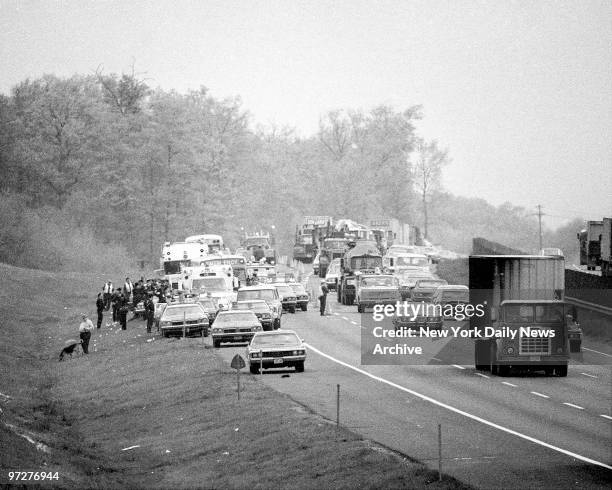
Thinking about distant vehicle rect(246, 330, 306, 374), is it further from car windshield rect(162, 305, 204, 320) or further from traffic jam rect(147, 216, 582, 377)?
car windshield rect(162, 305, 204, 320)

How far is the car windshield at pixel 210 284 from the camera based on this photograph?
5950cm

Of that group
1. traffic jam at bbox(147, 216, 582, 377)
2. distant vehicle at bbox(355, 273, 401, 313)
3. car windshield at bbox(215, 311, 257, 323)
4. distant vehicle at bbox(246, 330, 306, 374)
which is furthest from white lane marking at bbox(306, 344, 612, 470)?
distant vehicle at bbox(355, 273, 401, 313)

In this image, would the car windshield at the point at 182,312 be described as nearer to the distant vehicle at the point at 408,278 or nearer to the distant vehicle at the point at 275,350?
the distant vehicle at the point at 275,350

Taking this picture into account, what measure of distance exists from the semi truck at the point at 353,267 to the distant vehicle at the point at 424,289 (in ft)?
19.7

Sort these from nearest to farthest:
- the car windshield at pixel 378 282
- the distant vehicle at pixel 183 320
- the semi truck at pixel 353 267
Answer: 1. the distant vehicle at pixel 183 320
2. the car windshield at pixel 378 282
3. the semi truck at pixel 353 267

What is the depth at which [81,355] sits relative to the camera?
5203cm

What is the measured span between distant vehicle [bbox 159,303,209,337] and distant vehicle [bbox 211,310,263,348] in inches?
176

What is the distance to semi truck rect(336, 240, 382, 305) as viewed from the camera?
70250 mm

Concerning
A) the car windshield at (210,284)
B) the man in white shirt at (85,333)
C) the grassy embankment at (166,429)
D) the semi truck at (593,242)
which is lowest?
the grassy embankment at (166,429)

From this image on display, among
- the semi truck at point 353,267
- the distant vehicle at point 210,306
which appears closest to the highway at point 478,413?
the distant vehicle at point 210,306

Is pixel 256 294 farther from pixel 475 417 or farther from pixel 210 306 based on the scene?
pixel 475 417

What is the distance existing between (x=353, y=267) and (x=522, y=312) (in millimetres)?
39775

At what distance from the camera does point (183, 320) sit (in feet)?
169

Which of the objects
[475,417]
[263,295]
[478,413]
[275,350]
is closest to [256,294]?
[263,295]
